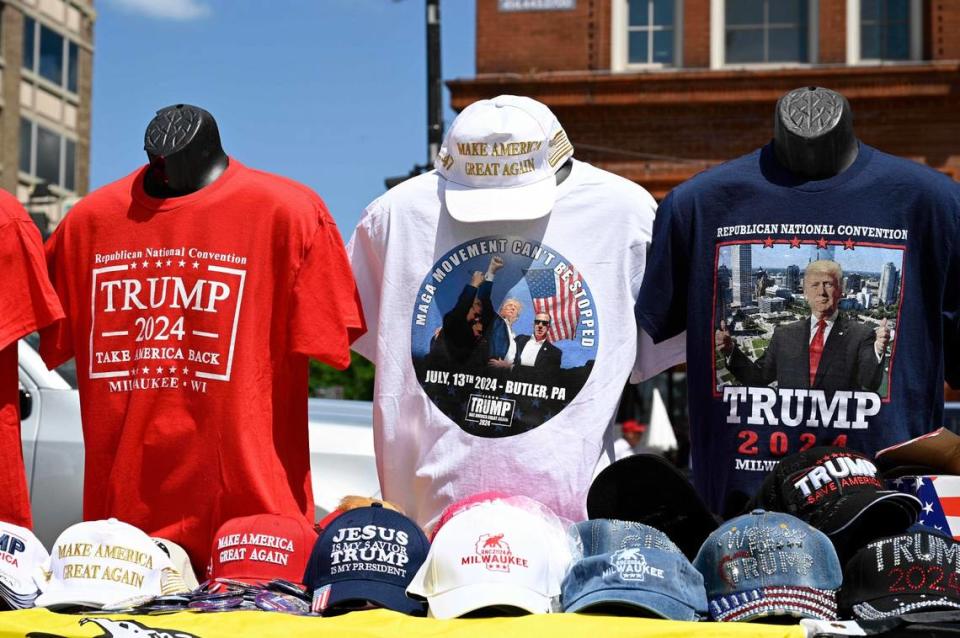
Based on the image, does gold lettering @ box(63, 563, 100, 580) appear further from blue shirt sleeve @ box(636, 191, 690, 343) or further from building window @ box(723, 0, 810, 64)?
building window @ box(723, 0, 810, 64)

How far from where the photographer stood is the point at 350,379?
1894 centimetres

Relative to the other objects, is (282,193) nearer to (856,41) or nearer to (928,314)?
(928,314)

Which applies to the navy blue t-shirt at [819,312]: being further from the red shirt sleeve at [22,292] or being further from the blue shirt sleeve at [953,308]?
the red shirt sleeve at [22,292]

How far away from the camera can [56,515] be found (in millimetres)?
5289

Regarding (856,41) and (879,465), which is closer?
(879,465)

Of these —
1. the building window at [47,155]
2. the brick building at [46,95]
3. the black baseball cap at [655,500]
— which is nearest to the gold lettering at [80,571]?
the black baseball cap at [655,500]

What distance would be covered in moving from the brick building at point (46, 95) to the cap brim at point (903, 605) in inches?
1133

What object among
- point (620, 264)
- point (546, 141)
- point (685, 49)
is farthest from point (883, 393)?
point (685, 49)

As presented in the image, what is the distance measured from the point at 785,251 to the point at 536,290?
2.24 ft

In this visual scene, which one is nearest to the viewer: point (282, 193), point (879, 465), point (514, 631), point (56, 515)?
point (514, 631)

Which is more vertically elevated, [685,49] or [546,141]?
[685,49]

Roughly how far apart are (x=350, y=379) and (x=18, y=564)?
15.9 m

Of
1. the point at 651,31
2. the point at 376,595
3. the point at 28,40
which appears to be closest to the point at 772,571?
the point at 376,595

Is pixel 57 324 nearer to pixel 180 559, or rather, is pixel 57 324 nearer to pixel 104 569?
pixel 180 559
